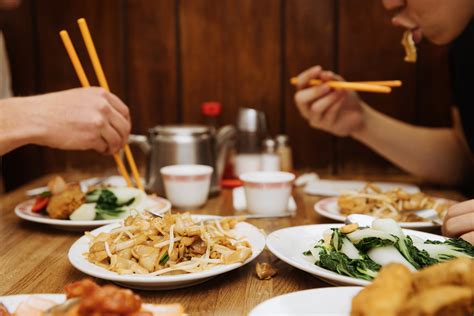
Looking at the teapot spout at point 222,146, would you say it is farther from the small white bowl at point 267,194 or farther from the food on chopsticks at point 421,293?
the food on chopsticks at point 421,293

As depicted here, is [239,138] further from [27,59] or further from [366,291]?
[366,291]

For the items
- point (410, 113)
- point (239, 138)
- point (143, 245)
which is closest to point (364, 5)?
point (410, 113)

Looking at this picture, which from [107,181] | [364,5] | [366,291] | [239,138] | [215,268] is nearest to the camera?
[366,291]

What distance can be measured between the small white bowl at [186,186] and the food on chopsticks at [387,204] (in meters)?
0.47

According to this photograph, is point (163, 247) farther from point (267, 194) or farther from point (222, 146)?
point (222, 146)

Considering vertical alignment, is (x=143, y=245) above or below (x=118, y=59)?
below

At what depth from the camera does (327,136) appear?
3.11 metres

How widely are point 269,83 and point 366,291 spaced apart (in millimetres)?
2466

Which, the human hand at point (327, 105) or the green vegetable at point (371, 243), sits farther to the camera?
the human hand at point (327, 105)

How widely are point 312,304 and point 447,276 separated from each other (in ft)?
0.67

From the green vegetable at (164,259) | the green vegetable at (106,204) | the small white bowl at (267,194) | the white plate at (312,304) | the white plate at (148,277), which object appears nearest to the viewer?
the white plate at (312,304)

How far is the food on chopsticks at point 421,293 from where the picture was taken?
0.63 meters

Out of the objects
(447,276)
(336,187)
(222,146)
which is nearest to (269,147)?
(222,146)

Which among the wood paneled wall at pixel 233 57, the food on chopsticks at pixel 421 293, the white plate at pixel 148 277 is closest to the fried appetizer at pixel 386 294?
the food on chopsticks at pixel 421 293
